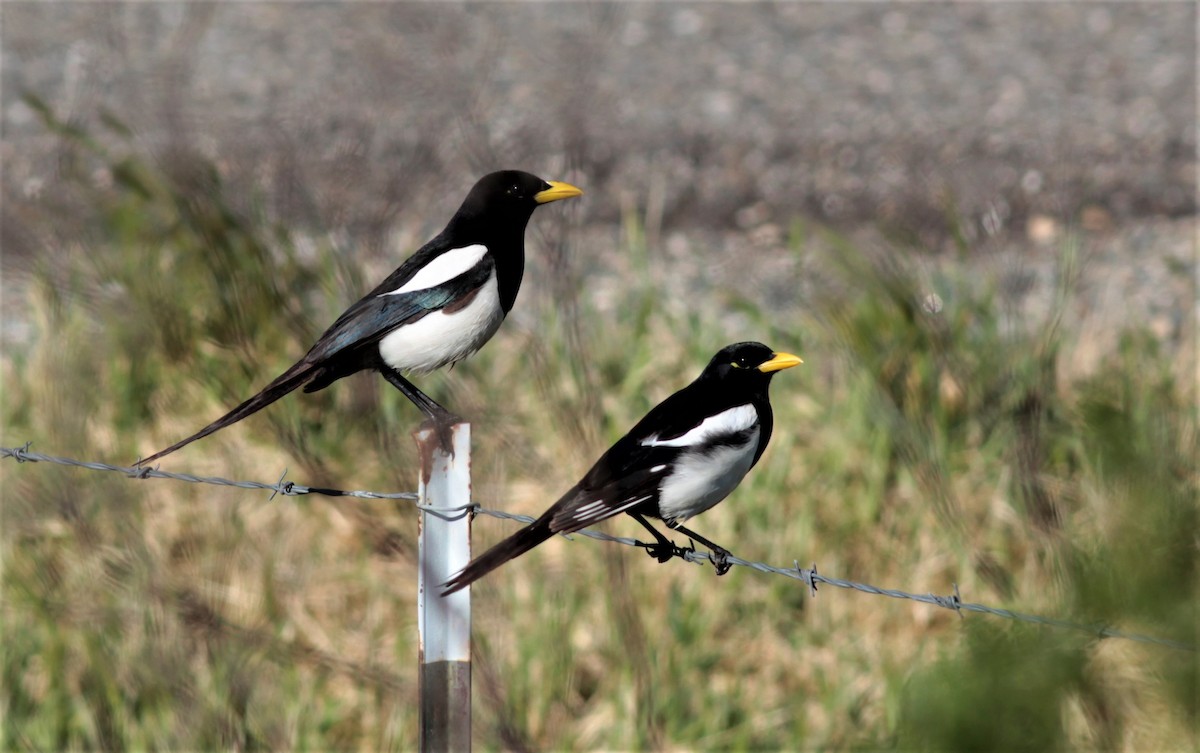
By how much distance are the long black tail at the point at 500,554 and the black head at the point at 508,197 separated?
65cm

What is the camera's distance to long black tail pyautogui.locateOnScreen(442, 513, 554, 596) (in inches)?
85.8

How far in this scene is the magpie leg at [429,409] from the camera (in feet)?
7.73

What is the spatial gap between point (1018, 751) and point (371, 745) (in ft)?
12.5

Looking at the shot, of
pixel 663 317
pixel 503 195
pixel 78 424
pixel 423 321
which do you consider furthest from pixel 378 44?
pixel 663 317

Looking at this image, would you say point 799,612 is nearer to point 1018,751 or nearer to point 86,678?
point 86,678

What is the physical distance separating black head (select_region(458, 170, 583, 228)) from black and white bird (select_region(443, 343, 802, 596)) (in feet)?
1.47

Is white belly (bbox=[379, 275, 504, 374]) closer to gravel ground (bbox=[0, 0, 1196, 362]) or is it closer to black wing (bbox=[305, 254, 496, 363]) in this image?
black wing (bbox=[305, 254, 496, 363])

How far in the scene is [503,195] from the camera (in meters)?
2.79

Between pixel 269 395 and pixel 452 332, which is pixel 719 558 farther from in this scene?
pixel 269 395

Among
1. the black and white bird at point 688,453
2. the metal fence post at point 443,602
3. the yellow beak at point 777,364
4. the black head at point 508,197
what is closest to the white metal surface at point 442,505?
the metal fence post at point 443,602

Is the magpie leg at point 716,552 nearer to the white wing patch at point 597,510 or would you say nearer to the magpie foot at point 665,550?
the magpie foot at point 665,550

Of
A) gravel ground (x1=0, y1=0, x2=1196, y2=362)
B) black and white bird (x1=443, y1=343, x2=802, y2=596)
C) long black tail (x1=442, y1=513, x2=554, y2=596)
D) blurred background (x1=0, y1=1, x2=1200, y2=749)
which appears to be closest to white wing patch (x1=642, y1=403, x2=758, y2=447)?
black and white bird (x1=443, y1=343, x2=802, y2=596)

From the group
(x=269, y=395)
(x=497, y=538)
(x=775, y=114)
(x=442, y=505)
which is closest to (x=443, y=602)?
(x=442, y=505)

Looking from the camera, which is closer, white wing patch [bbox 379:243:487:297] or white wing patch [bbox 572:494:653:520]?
white wing patch [bbox 572:494:653:520]
